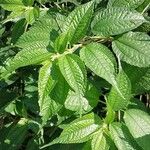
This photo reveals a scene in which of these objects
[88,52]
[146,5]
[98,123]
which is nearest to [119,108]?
[98,123]

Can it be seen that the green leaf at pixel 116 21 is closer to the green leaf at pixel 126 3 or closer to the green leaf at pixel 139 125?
the green leaf at pixel 126 3

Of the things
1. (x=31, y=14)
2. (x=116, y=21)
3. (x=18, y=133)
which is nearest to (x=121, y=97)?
(x=116, y=21)

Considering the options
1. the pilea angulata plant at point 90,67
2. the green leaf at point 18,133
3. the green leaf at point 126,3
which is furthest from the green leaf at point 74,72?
the green leaf at point 18,133

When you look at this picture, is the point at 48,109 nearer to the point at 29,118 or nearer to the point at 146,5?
the point at 146,5

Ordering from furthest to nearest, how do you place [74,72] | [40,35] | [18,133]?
[18,133] < [40,35] < [74,72]

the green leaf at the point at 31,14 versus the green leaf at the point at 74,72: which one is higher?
the green leaf at the point at 31,14

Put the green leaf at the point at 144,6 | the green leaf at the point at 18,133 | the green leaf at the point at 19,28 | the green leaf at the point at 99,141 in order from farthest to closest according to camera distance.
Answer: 1. the green leaf at the point at 18,133
2. the green leaf at the point at 19,28
3. the green leaf at the point at 144,6
4. the green leaf at the point at 99,141

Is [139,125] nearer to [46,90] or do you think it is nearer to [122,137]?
[122,137]
